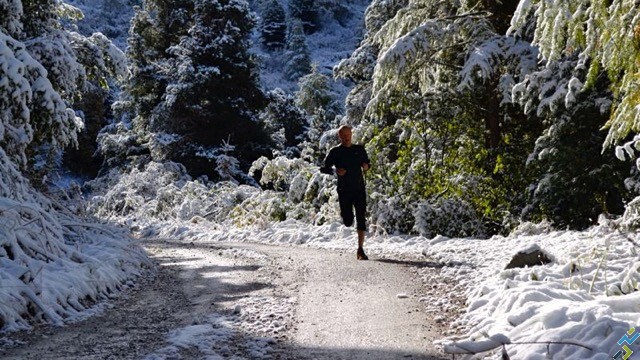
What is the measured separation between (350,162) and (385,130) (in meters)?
5.23

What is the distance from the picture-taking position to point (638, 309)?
4105 mm

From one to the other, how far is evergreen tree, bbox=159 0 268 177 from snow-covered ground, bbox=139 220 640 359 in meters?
19.6

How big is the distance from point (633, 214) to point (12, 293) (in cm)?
713

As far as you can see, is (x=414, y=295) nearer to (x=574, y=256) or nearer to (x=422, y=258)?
(x=574, y=256)

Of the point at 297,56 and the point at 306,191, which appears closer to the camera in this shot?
the point at 306,191

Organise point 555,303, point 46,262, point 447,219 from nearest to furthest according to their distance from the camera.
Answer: point 555,303 → point 46,262 → point 447,219

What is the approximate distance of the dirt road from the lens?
4105 mm

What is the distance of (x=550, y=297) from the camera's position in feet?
15.1

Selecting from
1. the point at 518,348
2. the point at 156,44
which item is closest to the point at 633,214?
the point at 518,348

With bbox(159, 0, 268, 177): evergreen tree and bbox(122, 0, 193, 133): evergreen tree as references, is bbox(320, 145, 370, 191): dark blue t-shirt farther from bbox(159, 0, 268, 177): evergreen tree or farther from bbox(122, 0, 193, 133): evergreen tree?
bbox(122, 0, 193, 133): evergreen tree

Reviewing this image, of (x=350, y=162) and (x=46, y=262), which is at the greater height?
(x=350, y=162)

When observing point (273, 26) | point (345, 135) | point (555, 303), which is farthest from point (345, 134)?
point (273, 26)

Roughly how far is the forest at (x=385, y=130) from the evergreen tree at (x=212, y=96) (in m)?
0.07

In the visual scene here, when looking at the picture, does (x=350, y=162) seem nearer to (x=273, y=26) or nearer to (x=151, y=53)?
(x=151, y=53)
